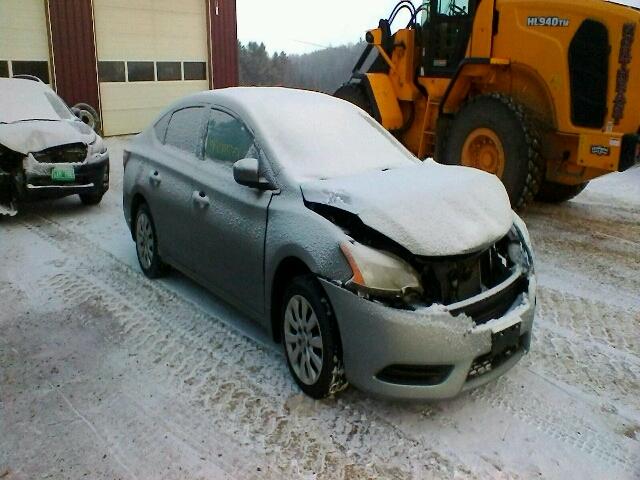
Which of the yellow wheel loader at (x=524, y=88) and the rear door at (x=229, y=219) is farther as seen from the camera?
the yellow wheel loader at (x=524, y=88)

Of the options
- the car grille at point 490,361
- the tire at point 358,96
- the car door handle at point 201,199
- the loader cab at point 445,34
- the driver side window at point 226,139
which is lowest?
the car grille at point 490,361

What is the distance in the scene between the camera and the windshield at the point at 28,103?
7402 mm

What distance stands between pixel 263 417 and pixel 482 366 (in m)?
1.21

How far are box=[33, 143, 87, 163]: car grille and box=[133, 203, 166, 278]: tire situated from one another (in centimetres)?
229

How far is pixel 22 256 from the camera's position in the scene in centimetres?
580

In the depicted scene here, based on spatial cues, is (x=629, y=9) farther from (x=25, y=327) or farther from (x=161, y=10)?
(x=161, y=10)

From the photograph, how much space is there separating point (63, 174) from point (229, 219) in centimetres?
397

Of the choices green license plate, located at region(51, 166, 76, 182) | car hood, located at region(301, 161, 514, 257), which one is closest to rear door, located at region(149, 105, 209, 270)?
car hood, located at region(301, 161, 514, 257)

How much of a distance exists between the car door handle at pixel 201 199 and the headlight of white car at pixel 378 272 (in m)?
1.45

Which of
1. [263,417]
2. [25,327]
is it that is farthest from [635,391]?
[25,327]

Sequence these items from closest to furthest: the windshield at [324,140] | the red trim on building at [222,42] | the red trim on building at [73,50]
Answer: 1. the windshield at [324,140]
2. the red trim on building at [73,50]
3. the red trim on building at [222,42]

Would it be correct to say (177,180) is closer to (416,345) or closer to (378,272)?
(378,272)

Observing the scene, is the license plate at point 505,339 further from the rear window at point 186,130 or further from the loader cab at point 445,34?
the loader cab at point 445,34

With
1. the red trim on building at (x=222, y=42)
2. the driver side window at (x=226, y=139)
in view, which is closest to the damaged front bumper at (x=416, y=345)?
the driver side window at (x=226, y=139)
